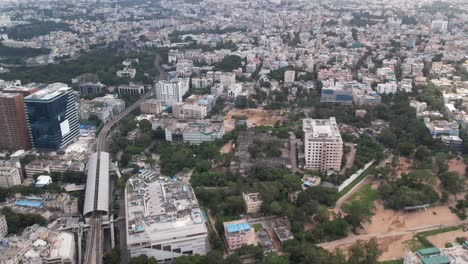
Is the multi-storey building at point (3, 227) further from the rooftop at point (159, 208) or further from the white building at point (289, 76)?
the white building at point (289, 76)

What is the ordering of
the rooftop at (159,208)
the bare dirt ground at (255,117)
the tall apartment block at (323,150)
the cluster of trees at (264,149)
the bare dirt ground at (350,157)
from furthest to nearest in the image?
the bare dirt ground at (255,117) < the cluster of trees at (264,149) < the bare dirt ground at (350,157) < the tall apartment block at (323,150) < the rooftop at (159,208)

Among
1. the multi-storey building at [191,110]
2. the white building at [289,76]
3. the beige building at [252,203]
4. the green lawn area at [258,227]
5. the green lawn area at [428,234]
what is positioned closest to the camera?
the green lawn area at [428,234]

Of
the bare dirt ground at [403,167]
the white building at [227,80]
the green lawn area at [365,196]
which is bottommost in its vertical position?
the green lawn area at [365,196]

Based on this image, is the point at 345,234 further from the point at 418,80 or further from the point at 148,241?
the point at 418,80

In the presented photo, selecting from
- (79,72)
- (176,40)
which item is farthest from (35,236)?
(176,40)

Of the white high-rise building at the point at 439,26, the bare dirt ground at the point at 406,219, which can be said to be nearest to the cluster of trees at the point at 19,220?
the bare dirt ground at the point at 406,219

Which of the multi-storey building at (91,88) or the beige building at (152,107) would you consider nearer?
the beige building at (152,107)

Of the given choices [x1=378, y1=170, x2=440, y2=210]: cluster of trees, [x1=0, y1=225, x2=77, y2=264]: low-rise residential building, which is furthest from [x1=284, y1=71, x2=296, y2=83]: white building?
[x1=0, y1=225, x2=77, y2=264]: low-rise residential building

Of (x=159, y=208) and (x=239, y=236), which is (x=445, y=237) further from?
(x=159, y=208)
